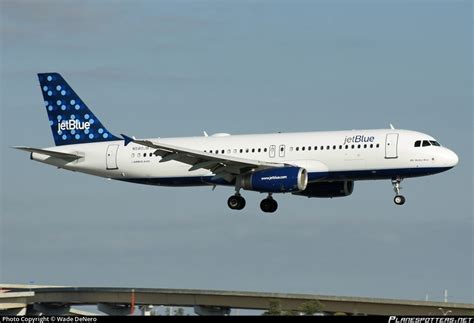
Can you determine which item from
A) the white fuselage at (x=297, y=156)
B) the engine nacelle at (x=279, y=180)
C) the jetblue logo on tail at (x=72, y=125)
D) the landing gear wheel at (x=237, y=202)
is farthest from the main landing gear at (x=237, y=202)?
the jetblue logo on tail at (x=72, y=125)

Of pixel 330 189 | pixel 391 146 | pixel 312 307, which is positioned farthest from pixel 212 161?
pixel 312 307

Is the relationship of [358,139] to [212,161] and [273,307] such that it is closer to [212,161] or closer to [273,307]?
[212,161]

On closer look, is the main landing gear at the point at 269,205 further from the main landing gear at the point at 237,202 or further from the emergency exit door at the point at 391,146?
the emergency exit door at the point at 391,146

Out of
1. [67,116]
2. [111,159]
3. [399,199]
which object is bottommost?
[399,199]

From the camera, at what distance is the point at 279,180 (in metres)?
69.1

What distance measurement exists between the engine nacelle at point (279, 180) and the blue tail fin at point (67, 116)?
11.7 metres

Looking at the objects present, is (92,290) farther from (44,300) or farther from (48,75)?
(48,75)

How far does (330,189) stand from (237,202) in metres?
5.74

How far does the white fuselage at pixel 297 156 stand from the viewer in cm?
6825

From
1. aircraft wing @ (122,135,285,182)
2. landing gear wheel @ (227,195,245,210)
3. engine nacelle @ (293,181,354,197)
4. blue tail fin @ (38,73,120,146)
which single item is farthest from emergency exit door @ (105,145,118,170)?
engine nacelle @ (293,181,354,197)

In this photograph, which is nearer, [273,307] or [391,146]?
[391,146]

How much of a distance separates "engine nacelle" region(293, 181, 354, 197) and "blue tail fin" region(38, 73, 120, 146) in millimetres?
13102

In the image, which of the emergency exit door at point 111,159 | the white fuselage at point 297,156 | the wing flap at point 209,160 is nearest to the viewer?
the white fuselage at point 297,156

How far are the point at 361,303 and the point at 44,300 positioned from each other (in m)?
29.7
